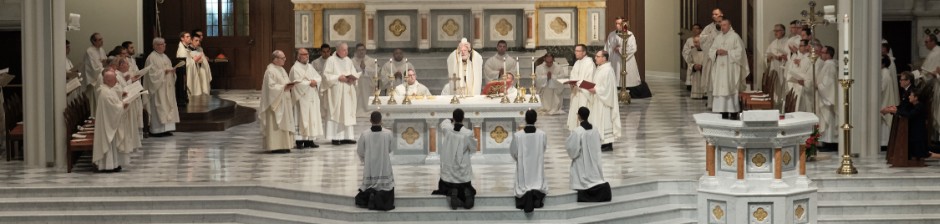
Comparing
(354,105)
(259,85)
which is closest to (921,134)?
(354,105)

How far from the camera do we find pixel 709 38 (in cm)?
2556

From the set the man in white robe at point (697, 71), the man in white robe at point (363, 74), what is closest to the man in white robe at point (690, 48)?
the man in white robe at point (697, 71)

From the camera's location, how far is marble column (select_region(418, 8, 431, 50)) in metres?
26.2

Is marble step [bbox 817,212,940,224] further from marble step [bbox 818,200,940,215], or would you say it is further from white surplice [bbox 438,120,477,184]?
white surplice [bbox 438,120,477,184]

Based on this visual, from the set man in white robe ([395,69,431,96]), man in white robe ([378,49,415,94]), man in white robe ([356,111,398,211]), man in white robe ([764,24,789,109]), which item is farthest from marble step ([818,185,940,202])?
man in white robe ([378,49,415,94])

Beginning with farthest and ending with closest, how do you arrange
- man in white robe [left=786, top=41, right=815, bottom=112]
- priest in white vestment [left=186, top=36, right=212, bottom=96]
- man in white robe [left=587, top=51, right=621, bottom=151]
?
priest in white vestment [left=186, top=36, right=212, bottom=96], man in white robe [left=786, top=41, right=815, bottom=112], man in white robe [left=587, top=51, right=621, bottom=151]

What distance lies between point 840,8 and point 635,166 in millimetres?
2995

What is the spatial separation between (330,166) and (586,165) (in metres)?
3.62

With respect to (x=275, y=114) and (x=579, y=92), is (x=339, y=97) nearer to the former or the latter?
(x=275, y=114)

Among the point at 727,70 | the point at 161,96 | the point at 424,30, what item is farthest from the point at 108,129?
the point at 727,70

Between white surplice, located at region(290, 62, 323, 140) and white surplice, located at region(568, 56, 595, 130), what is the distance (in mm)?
2971

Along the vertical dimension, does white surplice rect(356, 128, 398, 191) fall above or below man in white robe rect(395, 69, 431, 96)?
below

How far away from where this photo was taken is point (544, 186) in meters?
15.9

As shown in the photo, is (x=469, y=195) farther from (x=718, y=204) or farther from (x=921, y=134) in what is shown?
(x=921, y=134)
